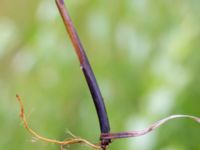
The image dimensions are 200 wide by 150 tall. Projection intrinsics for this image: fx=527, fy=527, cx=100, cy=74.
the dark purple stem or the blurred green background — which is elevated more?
A: the dark purple stem

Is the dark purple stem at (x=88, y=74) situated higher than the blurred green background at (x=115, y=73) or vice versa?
the dark purple stem at (x=88, y=74)

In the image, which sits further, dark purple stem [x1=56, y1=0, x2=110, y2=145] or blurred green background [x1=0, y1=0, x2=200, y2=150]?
blurred green background [x1=0, y1=0, x2=200, y2=150]

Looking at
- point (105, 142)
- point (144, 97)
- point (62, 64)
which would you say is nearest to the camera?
point (105, 142)

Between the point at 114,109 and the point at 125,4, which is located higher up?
the point at 125,4

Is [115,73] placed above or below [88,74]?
below

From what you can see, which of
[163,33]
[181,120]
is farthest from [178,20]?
[181,120]

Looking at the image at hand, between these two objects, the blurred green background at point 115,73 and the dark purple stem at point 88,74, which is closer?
the dark purple stem at point 88,74

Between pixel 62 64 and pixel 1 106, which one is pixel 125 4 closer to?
pixel 62 64

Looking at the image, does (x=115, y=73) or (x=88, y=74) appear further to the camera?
(x=115, y=73)
